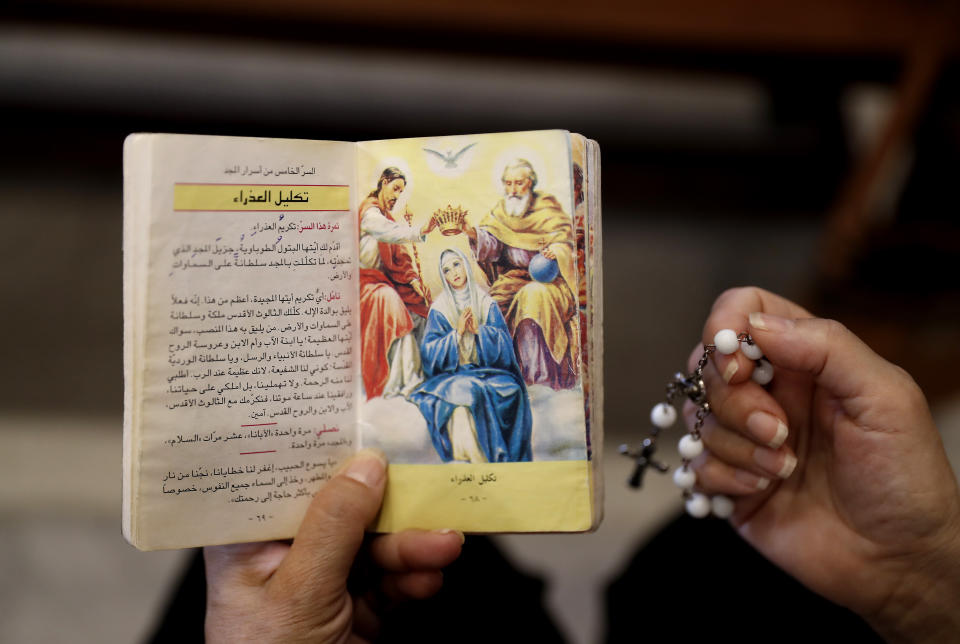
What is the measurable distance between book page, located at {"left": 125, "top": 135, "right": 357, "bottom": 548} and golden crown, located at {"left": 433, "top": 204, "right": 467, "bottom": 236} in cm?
8

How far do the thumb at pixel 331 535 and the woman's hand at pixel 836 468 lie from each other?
0.36 meters

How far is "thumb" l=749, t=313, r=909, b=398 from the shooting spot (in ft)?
1.75

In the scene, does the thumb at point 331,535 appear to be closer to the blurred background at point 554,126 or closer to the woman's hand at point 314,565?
the woman's hand at point 314,565

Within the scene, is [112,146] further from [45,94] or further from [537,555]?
[537,555]

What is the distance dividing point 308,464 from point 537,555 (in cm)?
68

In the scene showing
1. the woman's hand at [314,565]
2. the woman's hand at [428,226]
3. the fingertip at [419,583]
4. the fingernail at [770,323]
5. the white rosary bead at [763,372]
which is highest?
the woman's hand at [428,226]

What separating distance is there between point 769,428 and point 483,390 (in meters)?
0.27

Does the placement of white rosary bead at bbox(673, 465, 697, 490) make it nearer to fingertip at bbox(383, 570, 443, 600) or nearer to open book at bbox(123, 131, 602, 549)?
open book at bbox(123, 131, 602, 549)

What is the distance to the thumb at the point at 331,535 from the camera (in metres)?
0.53

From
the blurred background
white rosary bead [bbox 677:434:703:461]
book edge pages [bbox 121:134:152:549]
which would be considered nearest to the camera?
book edge pages [bbox 121:134:152:549]

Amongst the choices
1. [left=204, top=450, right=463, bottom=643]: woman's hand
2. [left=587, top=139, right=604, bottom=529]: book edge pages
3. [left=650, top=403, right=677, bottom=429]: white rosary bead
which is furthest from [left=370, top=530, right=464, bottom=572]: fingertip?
[left=650, top=403, right=677, bottom=429]: white rosary bead

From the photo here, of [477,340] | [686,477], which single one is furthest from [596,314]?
[686,477]

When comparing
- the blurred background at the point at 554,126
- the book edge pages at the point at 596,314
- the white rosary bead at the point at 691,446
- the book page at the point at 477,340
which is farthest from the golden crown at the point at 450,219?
the blurred background at the point at 554,126

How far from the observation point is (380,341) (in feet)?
1.89
